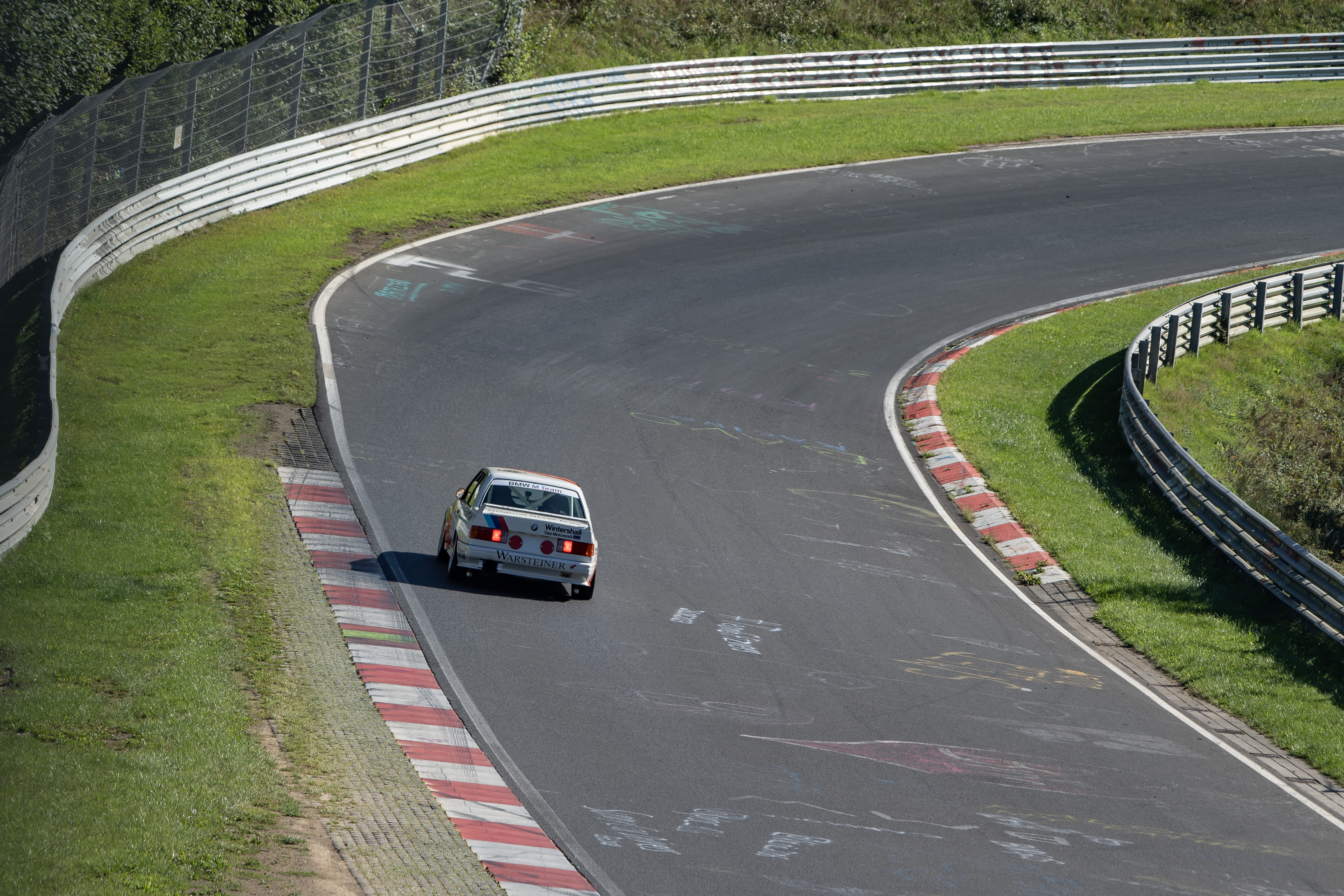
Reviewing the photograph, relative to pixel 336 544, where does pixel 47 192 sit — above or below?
above

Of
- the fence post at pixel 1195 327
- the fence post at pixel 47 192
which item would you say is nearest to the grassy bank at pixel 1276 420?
the fence post at pixel 1195 327

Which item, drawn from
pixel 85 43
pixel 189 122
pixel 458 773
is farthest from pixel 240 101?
pixel 458 773

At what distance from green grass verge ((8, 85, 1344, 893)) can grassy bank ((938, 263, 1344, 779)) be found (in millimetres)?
1663

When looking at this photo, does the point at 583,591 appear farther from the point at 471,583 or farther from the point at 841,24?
the point at 841,24

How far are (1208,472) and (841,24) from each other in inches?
1000

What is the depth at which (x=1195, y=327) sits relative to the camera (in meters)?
25.4

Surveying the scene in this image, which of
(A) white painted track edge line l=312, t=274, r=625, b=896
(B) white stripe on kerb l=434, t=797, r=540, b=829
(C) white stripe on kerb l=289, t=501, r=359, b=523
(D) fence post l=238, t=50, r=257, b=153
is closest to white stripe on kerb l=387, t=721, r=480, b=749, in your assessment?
(A) white painted track edge line l=312, t=274, r=625, b=896

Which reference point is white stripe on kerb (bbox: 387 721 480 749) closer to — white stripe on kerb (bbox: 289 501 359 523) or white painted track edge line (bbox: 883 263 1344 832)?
white stripe on kerb (bbox: 289 501 359 523)

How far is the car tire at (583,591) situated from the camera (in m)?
14.8

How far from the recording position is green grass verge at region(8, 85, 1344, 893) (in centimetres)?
927

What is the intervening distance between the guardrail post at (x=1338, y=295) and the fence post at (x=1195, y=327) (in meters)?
4.92

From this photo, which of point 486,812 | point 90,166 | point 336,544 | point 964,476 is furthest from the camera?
point 90,166

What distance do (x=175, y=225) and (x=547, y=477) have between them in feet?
47.2

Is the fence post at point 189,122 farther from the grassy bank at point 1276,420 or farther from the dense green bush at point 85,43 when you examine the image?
the grassy bank at point 1276,420
